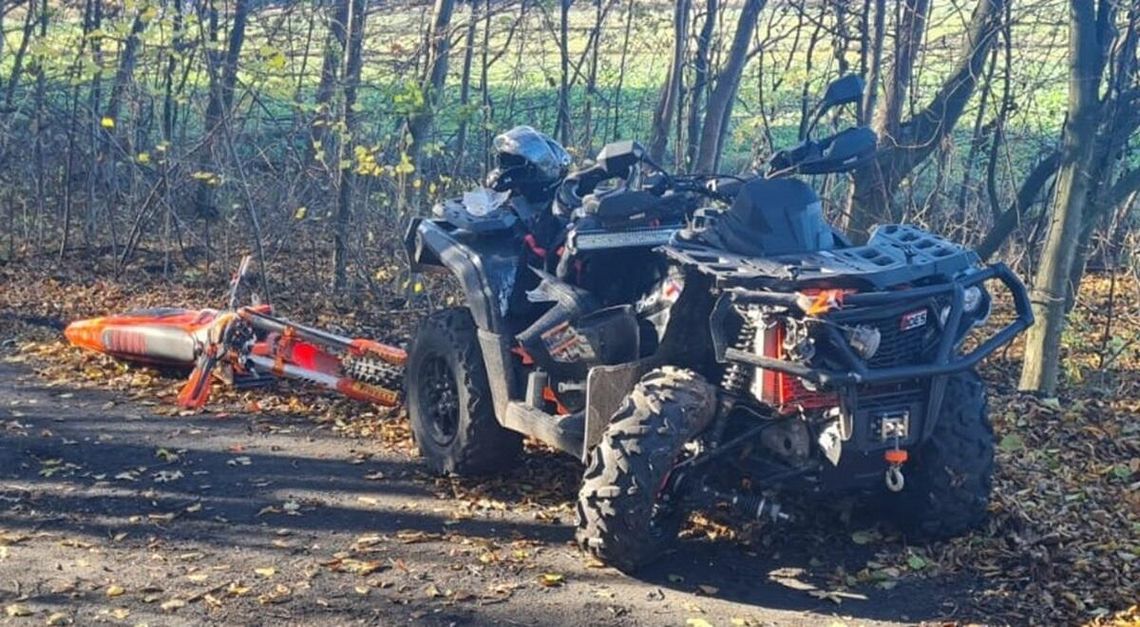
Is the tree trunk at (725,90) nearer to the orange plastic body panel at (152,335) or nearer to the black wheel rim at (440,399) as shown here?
the orange plastic body panel at (152,335)

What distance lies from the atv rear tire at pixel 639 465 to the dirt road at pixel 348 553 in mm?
181

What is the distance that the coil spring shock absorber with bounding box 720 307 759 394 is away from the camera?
546cm

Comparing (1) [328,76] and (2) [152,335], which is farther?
(1) [328,76]

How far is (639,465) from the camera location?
219 inches

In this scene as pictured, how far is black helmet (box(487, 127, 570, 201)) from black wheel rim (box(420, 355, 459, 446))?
1.03 metres

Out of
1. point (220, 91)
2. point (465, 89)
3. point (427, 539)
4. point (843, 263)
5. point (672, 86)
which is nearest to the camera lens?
point (843, 263)

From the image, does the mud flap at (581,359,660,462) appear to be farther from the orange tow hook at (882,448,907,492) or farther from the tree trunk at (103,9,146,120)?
the tree trunk at (103,9,146,120)

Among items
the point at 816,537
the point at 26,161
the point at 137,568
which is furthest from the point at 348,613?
the point at 26,161

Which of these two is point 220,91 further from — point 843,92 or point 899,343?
point 899,343

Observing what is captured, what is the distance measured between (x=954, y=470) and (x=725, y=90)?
6.49 metres

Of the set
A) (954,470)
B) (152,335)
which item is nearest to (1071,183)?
(954,470)

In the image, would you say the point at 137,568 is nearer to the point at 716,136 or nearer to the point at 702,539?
the point at 702,539

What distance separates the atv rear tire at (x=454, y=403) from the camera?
23.3 feet

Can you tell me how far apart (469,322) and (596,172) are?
112cm
